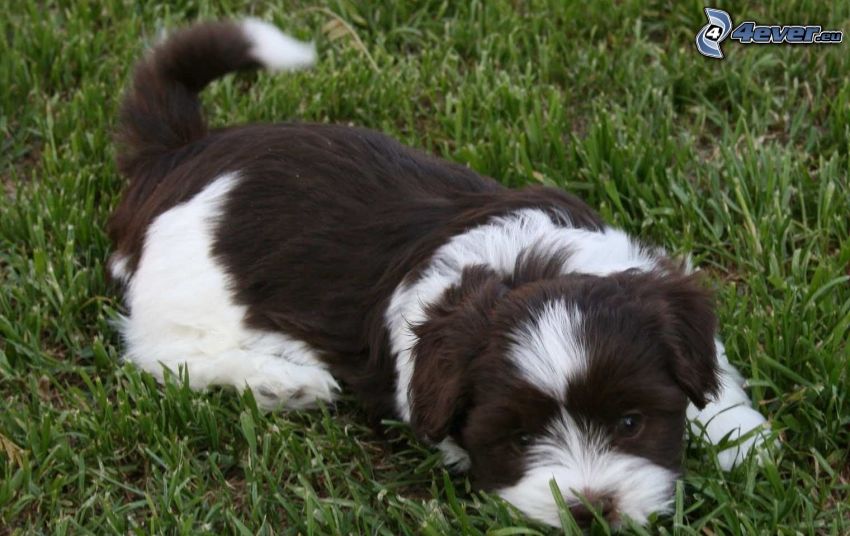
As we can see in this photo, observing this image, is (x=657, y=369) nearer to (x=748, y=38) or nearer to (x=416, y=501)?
(x=416, y=501)

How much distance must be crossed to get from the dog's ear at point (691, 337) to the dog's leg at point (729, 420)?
0.80ft

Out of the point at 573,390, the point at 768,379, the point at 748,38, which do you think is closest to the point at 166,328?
the point at 573,390

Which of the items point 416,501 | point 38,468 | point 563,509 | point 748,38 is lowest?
point 38,468

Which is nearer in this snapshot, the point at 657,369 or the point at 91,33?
the point at 657,369

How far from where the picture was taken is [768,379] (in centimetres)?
364

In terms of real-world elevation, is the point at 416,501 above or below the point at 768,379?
below

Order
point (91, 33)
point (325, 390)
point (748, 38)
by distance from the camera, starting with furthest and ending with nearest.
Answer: point (91, 33)
point (748, 38)
point (325, 390)

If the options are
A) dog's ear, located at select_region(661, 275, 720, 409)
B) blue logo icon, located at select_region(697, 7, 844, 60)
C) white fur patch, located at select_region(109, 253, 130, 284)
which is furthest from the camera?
blue logo icon, located at select_region(697, 7, 844, 60)

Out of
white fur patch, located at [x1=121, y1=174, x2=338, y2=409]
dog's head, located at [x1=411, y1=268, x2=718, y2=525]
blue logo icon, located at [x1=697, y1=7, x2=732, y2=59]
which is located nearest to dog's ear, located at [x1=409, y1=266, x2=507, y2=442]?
dog's head, located at [x1=411, y1=268, x2=718, y2=525]

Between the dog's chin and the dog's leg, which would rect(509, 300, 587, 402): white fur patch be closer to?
the dog's chin

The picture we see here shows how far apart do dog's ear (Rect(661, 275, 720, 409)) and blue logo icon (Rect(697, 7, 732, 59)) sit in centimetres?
228

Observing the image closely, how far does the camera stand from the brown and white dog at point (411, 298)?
2963 millimetres

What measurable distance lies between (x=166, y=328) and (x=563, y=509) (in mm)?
1679

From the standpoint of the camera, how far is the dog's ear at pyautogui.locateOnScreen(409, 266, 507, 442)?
308cm
